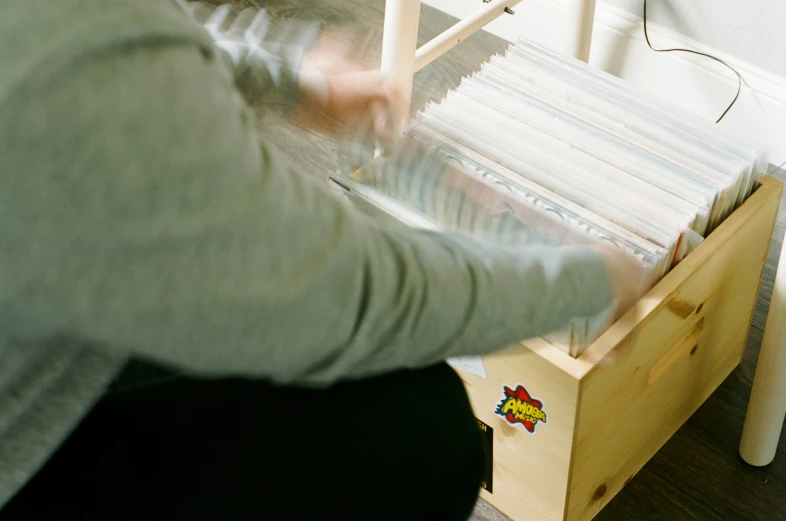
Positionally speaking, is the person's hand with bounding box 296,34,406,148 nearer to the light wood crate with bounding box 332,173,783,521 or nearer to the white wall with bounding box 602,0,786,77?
the light wood crate with bounding box 332,173,783,521

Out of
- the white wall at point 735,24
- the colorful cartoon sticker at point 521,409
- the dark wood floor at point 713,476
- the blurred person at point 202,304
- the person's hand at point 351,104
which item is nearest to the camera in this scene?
the blurred person at point 202,304

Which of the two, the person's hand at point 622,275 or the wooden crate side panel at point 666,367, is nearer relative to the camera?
the person's hand at point 622,275

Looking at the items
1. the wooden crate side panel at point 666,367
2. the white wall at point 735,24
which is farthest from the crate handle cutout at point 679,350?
the white wall at point 735,24

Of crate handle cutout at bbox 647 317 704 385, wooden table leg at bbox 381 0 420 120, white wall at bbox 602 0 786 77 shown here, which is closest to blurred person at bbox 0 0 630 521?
crate handle cutout at bbox 647 317 704 385

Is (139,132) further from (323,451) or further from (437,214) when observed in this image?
(437,214)

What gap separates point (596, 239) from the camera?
0.82 meters

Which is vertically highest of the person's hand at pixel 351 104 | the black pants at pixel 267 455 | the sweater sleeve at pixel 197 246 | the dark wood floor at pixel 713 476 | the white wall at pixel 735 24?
the sweater sleeve at pixel 197 246

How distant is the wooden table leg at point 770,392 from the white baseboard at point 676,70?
54cm

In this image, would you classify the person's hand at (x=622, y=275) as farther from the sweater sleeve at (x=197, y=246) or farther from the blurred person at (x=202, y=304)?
the sweater sleeve at (x=197, y=246)

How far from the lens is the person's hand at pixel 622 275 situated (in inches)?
23.1

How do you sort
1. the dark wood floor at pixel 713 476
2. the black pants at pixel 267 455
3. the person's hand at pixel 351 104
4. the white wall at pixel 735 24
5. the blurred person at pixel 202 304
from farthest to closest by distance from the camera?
1. the white wall at pixel 735 24
2. the dark wood floor at pixel 713 476
3. the person's hand at pixel 351 104
4. the black pants at pixel 267 455
5. the blurred person at pixel 202 304

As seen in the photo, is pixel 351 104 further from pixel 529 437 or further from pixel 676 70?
pixel 676 70

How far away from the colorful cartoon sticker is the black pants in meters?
0.22

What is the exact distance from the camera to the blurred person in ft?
1.18
